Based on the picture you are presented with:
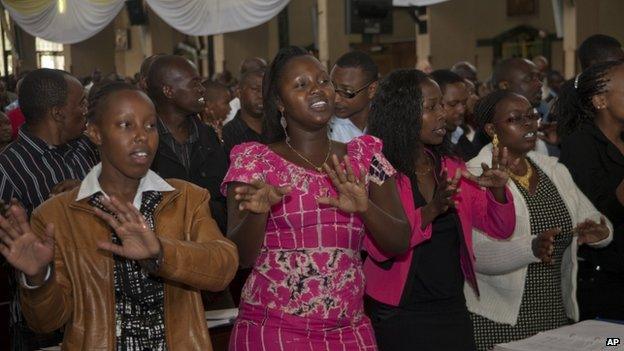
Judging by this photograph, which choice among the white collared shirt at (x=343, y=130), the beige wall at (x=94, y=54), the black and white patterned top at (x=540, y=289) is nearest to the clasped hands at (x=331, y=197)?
the black and white patterned top at (x=540, y=289)

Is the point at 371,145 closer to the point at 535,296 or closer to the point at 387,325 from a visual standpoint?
the point at 387,325

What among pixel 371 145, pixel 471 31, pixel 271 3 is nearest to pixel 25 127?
pixel 371 145

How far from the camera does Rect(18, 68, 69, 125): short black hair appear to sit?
4156mm

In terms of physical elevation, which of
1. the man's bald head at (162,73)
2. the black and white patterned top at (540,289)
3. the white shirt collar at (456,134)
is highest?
the man's bald head at (162,73)

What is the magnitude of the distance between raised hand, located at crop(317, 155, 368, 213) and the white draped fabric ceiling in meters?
6.85

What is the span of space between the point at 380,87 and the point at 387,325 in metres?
0.95

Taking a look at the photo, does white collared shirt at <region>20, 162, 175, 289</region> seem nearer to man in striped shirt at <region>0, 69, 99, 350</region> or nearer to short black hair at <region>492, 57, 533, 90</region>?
man in striped shirt at <region>0, 69, 99, 350</region>

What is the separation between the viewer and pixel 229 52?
16.0 m

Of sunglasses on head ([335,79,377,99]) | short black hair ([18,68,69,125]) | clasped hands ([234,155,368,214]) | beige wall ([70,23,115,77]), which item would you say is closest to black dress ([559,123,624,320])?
sunglasses on head ([335,79,377,99])

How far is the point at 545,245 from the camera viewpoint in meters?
3.62

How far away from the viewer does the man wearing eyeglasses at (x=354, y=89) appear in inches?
192

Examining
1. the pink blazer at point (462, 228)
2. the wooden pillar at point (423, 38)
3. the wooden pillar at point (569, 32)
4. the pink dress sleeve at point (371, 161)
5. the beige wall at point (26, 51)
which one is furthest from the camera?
the beige wall at point (26, 51)

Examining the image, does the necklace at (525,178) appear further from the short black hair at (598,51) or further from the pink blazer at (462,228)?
the short black hair at (598,51)

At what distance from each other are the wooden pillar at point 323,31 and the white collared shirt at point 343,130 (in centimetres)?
928
